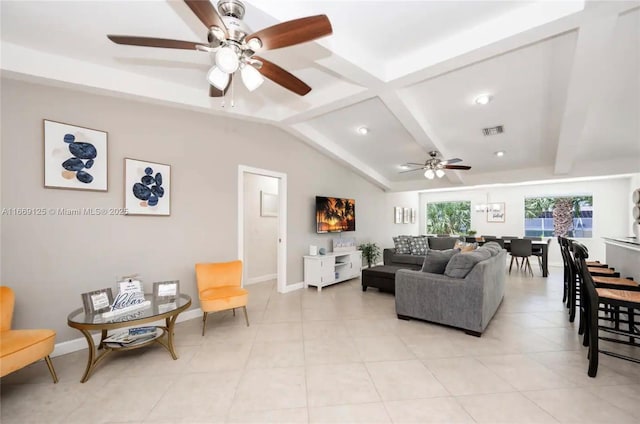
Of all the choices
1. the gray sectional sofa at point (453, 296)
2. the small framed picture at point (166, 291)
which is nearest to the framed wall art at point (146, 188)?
the small framed picture at point (166, 291)

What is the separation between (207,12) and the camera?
1543 mm

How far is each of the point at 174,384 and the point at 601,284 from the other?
412 cm

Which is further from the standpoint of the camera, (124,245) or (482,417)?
(124,245)

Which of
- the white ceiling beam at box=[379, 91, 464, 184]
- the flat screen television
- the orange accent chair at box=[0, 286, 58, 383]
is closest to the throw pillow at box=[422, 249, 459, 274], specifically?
the white ceiling beam at box=[379, 91, 464, 184]

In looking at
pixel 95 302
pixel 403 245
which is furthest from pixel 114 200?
pixel 403 245

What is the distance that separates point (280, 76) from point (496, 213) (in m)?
8.89

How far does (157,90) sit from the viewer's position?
3.28m

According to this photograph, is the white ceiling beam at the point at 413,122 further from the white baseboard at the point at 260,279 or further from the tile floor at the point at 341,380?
the white baseboard at the point at 260,279

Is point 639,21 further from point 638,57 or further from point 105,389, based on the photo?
point 105,389

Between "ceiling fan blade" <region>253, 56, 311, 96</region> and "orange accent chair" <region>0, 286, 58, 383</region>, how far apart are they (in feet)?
8.60

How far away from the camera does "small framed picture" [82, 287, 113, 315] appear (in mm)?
2451

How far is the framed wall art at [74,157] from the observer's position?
2.67 metres

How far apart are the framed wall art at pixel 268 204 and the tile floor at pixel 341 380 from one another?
300 centimetres

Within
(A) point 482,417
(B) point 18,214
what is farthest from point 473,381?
(B) point 18,214
